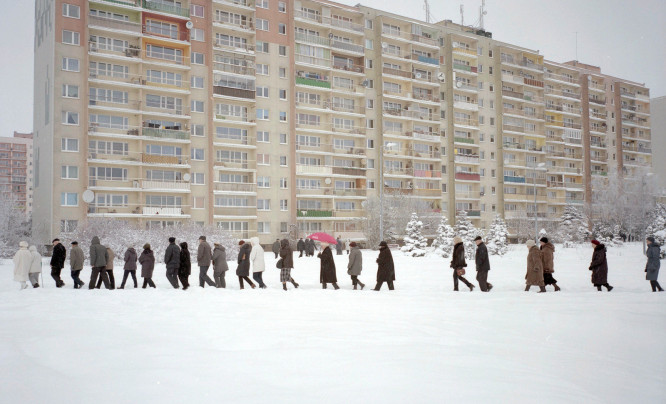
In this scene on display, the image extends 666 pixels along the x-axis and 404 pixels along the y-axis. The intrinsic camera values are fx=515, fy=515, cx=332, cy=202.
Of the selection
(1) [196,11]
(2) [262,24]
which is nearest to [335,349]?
(1) [196,11]

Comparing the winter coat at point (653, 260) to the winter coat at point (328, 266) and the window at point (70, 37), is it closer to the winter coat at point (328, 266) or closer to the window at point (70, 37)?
the winter coat at point (328, 266)

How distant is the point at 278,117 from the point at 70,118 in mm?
19305

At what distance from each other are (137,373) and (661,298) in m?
12.6

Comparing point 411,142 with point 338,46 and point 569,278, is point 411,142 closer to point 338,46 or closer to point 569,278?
point 338,46

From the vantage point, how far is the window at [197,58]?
48.8 meters

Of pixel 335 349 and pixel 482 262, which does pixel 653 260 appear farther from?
pixel 335 349

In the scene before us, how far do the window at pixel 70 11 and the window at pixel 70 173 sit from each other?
12.6m

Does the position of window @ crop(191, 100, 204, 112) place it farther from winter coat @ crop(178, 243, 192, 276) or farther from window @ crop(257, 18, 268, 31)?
winter coat @ crop(178, 243, 192, 276)

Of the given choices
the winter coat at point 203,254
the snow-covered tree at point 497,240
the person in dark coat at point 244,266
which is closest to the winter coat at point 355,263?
the person in dark coat at point 244,266

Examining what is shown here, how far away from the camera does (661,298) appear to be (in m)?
13.0

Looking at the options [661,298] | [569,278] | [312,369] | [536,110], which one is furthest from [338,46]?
[312,369]

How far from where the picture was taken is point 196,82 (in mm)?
48875

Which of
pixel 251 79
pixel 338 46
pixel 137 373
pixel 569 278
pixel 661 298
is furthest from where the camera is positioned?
pixel 338 46

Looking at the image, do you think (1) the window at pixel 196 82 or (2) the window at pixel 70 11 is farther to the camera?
(1) the window at pixel 196 82
